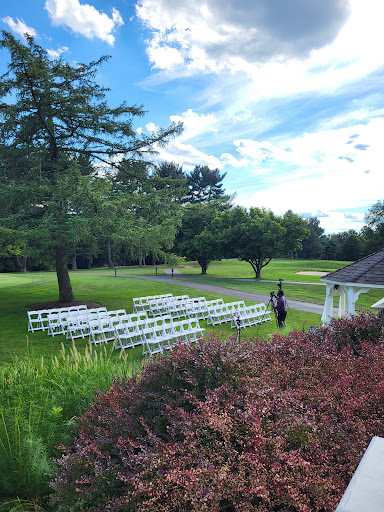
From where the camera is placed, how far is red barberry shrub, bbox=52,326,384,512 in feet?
8.64

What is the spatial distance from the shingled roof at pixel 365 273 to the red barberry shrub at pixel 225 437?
5.96 metres

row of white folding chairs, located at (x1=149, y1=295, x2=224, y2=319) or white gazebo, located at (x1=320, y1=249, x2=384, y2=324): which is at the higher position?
white gazebo, located at (x1=320, y1=249, x2=384, y2=324)

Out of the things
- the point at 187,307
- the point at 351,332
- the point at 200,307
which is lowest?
the point at 200,307

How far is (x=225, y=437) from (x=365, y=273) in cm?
880

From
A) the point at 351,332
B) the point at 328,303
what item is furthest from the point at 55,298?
the point at 351,332

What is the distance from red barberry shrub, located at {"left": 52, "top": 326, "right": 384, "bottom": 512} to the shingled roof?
5961 millimetres

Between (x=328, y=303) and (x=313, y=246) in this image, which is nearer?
(x=328, y=303)

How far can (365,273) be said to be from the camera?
1033 centimetres

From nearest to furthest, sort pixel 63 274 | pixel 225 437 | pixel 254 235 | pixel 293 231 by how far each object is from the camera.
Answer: pixel 225 437 < pixel 63 274 < pixel 254 235 < pixel 293 231

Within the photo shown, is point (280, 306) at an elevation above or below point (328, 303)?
below

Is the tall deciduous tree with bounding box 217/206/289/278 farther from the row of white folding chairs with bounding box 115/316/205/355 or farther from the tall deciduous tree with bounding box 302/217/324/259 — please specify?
the tall deciduous tree with bounding box 302/217/324/259

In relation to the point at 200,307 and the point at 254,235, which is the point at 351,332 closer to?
the point at 200,307

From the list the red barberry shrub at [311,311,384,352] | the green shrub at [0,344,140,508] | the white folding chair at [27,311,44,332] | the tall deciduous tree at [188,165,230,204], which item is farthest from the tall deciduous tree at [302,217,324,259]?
the green shrub at [0,344,140,508]

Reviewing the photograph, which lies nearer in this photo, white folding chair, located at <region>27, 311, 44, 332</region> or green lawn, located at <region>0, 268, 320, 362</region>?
green lawn, located at <region>0, 268, 320, 362</region>
